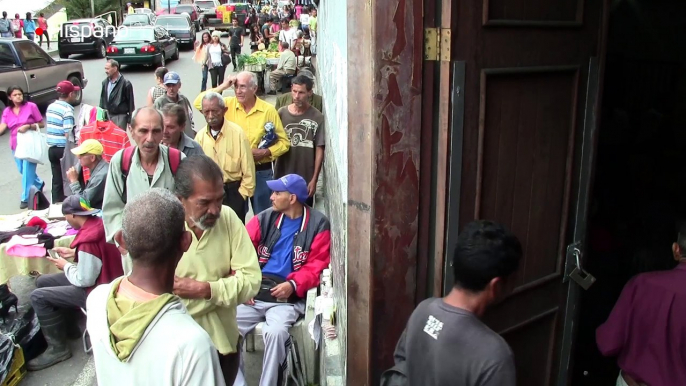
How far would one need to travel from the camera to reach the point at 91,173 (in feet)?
18.3

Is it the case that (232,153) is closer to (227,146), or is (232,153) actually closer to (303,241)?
(227,146)

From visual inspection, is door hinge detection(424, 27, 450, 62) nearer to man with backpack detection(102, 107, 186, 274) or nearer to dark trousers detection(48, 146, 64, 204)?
man with backpack detection(102, 107, 186, 274)

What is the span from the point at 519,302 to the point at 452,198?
0.73 m

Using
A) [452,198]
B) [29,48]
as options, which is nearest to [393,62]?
[452,198]

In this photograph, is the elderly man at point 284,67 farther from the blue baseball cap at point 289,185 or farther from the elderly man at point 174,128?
the blue baseball cap at point 289,185

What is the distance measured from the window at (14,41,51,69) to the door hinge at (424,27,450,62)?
13914mm

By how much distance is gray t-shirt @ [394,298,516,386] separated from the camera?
6.34 ft

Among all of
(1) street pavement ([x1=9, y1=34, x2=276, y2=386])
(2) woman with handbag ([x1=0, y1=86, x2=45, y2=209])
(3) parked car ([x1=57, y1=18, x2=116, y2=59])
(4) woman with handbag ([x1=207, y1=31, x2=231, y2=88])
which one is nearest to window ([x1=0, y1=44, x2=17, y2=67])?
(1) street pavement ([x1=9, y1=34, x2=276, y2=386])

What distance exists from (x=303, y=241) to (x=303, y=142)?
213 centimetres

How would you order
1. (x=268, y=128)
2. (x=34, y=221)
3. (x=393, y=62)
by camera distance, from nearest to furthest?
1. (x=393, y=62)
2. (x=34, y=221)
3. (x=268, y=128)

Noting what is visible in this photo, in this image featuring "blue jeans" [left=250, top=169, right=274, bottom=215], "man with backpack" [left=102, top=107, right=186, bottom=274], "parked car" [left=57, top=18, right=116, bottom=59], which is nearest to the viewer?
"man with backpack" [left=102, top=107, right=186, bottom=274]

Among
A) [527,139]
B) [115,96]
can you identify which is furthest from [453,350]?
[115,96]

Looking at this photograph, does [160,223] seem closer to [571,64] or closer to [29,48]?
[571,64]

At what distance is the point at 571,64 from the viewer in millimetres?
2893
